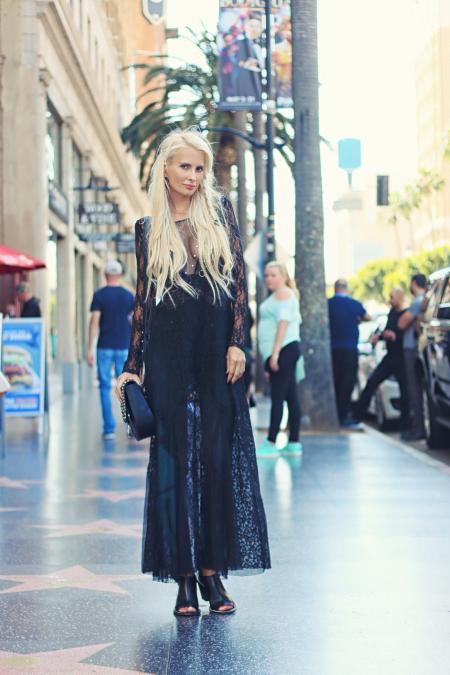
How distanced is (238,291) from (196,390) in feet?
1.43

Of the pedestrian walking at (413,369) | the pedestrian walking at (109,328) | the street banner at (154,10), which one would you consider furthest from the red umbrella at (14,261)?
the street banner at (154,10)

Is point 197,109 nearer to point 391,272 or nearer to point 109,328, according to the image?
point 109,328

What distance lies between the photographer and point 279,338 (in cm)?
1178

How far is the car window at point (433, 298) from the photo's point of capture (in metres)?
13.4

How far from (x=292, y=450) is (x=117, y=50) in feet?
127

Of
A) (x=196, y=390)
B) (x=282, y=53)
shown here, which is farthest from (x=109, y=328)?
(x=196, y=390)

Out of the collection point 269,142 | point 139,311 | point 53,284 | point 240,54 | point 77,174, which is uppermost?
point 77,174

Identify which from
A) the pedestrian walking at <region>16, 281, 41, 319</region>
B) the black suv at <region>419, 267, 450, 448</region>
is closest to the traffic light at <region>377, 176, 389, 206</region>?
the pedestrian walking at <region>16, 281, 41, 319</region>

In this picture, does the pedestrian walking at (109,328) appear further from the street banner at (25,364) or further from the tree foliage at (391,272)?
the tree foliage at (391,272)

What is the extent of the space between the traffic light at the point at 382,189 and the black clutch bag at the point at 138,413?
20964 mm

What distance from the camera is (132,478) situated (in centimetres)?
1034

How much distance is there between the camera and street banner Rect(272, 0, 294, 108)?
20.4 metres

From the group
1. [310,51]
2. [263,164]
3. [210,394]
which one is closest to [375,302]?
[263,164]

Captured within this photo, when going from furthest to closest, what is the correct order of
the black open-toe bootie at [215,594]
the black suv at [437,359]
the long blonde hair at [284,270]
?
the black suv at [437,359] < the long blonde hair at [284,270] < the black open-toe bootie at [215,594]
